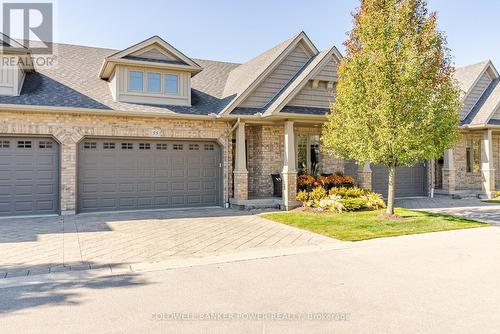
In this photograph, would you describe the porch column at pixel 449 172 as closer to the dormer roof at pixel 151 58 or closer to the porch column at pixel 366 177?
the porch column at pixel 366 177

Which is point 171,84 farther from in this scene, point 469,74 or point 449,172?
point 469,74

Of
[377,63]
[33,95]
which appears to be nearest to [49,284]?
[33,95]

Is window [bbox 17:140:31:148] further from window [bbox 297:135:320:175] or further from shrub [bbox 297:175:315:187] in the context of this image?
window [bbox 297:135:320:175]

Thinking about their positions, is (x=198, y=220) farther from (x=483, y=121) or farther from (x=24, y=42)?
(x=483, y=121)

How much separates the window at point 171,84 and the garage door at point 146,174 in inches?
83.8

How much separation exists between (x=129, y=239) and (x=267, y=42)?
14.4 m

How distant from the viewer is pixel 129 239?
9.02 metres

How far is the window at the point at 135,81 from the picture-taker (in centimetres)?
1441

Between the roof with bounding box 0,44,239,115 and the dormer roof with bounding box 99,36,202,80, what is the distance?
3.69ft

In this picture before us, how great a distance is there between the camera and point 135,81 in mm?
14523

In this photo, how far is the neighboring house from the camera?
42.2 ft

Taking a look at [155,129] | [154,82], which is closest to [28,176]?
[155,129]

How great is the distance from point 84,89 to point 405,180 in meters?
15.7

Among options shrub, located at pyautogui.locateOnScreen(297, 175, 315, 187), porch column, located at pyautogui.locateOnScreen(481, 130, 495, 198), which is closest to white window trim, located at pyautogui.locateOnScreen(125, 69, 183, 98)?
shrub, located at pyautogui.locateOnScreen(297, 175, 315, 187)
